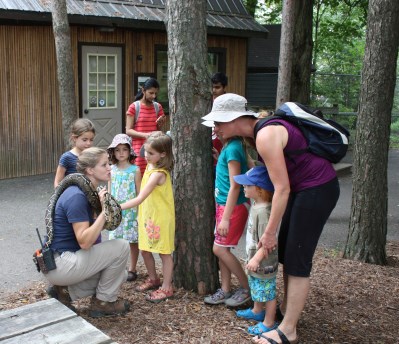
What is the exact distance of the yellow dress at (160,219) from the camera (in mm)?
4465

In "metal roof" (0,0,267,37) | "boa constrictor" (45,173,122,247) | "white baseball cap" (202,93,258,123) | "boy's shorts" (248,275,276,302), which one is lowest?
"boy's shorts" (248,275,276,302)

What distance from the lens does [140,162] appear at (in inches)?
274

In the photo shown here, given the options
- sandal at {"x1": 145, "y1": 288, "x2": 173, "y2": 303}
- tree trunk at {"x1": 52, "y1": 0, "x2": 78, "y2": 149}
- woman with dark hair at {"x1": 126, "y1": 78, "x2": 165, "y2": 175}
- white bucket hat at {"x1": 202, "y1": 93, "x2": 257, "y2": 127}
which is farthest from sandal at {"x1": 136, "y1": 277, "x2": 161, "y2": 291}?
tree trunk at {"x1": 52, "y1": 0, "x2": 78, "y2": 149}

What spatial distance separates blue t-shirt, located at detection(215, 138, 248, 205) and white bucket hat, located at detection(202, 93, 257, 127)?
0.43m

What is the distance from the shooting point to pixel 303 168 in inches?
143

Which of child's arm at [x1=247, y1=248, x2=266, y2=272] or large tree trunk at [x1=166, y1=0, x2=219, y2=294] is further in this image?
large tree trunk at [x1=166, y1=0, x2=219, y2=294]

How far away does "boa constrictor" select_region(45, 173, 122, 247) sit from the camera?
3.78 meters

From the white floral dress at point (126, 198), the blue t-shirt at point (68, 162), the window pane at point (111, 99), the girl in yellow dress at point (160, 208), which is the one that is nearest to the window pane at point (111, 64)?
the window pane at point (111, 99)

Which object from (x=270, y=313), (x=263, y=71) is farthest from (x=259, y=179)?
(x=263, y=71)

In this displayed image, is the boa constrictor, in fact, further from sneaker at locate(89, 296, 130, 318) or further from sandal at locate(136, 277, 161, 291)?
sandal at locate(136, 277, 161, 291)

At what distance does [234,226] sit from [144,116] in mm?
3439

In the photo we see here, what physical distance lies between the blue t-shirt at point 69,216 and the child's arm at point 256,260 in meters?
1.14

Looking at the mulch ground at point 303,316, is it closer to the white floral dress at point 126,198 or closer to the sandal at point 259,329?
the sandal at point 259,329

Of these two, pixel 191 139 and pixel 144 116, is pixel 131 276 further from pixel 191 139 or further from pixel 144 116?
pixel 144 116
